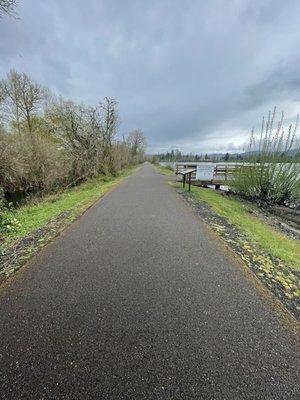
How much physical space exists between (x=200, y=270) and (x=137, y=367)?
82.5 inches

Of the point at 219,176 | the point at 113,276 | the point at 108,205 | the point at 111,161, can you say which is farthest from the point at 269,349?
the point at 111,161

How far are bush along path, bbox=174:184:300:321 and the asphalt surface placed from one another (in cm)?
29

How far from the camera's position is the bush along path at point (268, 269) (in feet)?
10.8

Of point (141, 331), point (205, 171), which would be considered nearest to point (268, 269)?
point (141, 331)

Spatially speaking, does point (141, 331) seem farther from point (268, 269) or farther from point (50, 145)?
point (50, 145)

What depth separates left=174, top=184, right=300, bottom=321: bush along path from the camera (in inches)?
129

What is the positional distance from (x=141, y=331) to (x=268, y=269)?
2759mm

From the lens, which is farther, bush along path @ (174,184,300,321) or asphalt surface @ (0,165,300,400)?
bush along path @ (174,184,300,321)

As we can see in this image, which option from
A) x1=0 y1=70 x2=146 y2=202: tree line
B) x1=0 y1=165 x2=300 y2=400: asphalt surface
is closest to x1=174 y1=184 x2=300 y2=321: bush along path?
x1=0 y1=165 x2=300 y2=400: asphalt surface

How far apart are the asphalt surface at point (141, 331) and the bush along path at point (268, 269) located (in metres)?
0.29

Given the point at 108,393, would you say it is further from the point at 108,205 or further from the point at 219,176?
the point at 219,176

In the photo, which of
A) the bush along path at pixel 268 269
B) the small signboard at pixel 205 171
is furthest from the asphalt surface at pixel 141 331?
the small signboard at pixel 205 171

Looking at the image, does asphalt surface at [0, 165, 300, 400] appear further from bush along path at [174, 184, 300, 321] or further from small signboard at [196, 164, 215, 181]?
small signboard at [196, 164, 215, 181]

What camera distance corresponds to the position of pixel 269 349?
235 cm
